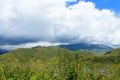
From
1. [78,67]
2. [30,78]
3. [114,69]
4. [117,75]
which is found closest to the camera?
[30,78]

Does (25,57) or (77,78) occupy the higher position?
(25,57)

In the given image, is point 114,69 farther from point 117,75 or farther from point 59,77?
point 59,77

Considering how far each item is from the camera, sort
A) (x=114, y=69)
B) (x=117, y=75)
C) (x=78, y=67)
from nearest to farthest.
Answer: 1. (x=78, y=67)
2. (x=117, y=75)
3. (x=114, y=69)

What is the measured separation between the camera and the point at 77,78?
1027cm

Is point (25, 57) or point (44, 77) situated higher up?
point (25, 57)

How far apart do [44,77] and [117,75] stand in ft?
12.3

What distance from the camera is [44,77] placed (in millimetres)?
10234

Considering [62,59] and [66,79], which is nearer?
[66,79]

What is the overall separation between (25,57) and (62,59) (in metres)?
1.58

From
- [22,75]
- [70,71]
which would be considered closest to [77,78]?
[70,71]

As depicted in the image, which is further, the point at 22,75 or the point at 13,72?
the point at 13,72

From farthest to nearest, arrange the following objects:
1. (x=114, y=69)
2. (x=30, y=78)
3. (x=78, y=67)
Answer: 1. (x=114, y=69)
2. (x=78, y=67)
3. (x=30, y=78)

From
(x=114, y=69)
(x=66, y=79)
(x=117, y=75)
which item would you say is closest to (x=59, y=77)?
(x=66, y=79)

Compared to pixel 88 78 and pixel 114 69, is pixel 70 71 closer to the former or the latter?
pixel 88 78
